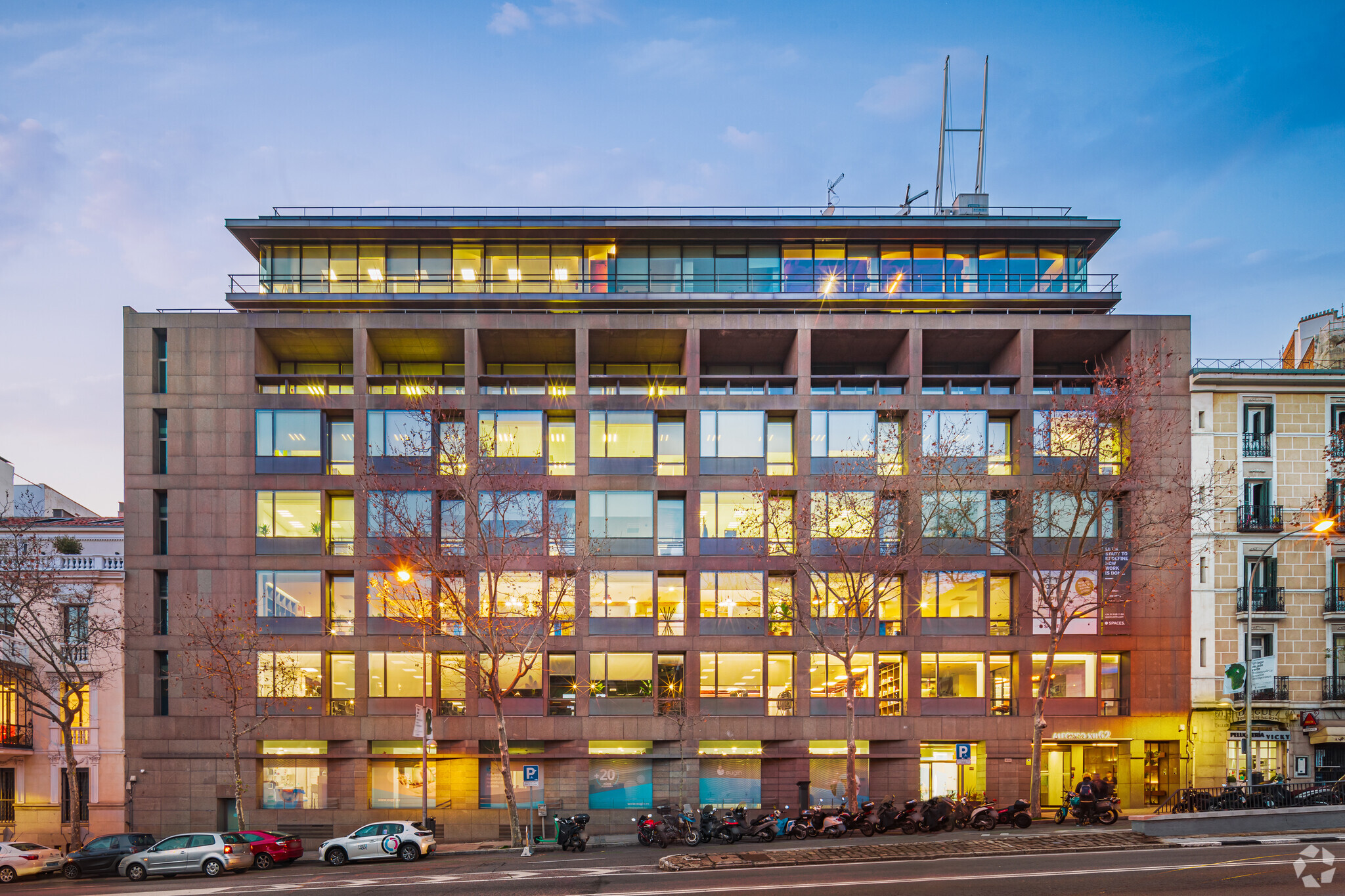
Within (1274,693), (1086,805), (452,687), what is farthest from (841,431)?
(1274,693)

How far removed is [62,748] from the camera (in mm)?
35344

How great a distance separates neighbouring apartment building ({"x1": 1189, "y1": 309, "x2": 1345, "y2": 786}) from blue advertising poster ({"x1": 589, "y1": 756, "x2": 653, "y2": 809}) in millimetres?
23386

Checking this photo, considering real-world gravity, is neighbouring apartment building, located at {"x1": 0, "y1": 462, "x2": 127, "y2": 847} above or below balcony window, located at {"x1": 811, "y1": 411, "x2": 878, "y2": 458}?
below

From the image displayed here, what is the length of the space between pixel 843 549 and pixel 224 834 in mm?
25288

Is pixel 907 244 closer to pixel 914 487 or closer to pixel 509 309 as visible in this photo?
pixel 914 487

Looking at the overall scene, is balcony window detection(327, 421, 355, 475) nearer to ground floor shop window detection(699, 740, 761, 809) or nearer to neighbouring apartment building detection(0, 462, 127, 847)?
neighbouring apartment building detection(0, 462, 127, 847)

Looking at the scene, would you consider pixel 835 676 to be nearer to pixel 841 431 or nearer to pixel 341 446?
pixel 841 431

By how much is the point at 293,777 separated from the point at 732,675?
1959 cm

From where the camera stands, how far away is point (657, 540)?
3606 centimetres

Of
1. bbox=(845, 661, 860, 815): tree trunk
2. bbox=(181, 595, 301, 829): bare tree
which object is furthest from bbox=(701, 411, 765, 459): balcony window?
bbox=(181, 595, 301, 829): bare tree

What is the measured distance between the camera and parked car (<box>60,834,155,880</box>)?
26922 millimetres

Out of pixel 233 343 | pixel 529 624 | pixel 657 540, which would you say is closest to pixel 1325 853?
pixel 657 540

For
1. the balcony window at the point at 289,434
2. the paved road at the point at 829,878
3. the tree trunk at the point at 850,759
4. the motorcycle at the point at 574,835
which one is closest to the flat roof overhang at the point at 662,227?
the balcony window at the point at 289,434

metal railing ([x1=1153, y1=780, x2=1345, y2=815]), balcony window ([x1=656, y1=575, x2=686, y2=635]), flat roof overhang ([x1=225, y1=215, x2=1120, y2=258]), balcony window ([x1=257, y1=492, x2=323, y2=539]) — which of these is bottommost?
metal railing ([x1=1153, y1=780, x2=1345, y2=815])
